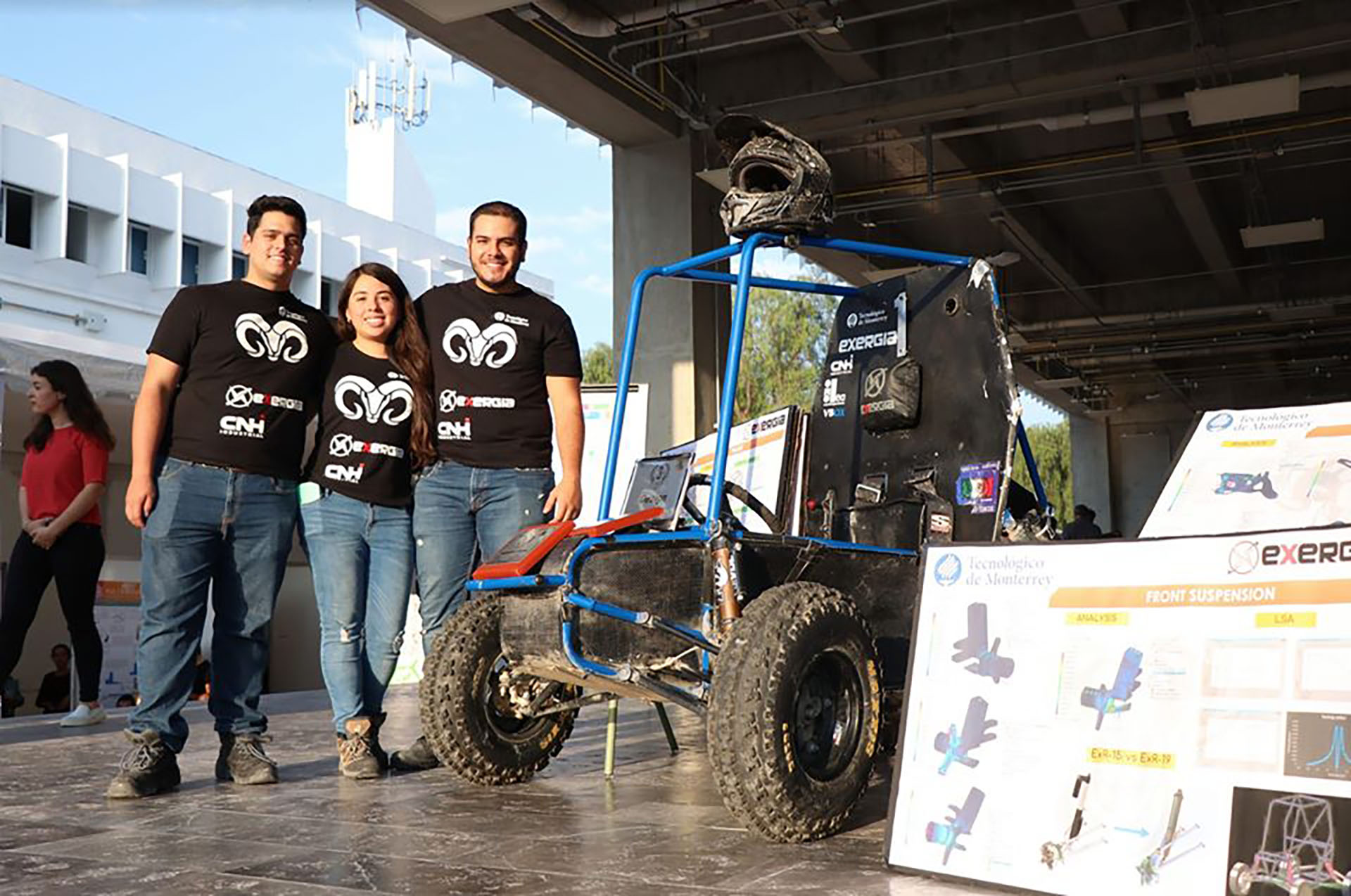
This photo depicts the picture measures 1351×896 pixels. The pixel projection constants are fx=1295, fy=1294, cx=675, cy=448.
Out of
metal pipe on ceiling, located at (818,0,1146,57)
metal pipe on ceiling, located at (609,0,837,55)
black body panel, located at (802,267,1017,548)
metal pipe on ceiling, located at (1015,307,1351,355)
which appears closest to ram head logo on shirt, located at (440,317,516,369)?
black body panel, located at (802,267,1017,548)

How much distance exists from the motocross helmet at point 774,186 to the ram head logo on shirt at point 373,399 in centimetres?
128

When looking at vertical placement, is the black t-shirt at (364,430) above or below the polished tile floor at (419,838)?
above

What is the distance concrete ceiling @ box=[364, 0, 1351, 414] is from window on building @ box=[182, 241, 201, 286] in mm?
21235

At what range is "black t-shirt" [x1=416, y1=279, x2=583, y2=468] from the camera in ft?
13.7

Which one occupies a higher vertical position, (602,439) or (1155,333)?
(1155,333)

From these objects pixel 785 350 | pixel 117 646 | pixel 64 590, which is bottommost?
pixel 117 646

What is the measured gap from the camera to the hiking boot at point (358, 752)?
420 cm

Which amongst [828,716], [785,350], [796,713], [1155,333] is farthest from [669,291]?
[785,350]

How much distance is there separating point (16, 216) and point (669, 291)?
67.5ft

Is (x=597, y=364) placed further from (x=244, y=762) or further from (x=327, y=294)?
(x=244, y=762)

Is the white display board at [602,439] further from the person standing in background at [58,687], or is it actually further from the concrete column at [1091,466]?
the concrete column at [1091,466]

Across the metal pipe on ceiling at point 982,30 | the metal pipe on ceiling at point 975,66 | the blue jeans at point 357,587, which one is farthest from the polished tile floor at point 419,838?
the metal pipe on ceiling at point 975,66

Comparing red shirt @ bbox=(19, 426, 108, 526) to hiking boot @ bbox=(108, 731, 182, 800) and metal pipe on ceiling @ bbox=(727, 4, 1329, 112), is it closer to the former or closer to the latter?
hiking boot @ bbox=(108, 731, 182, 800)

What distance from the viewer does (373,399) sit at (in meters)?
4.26
